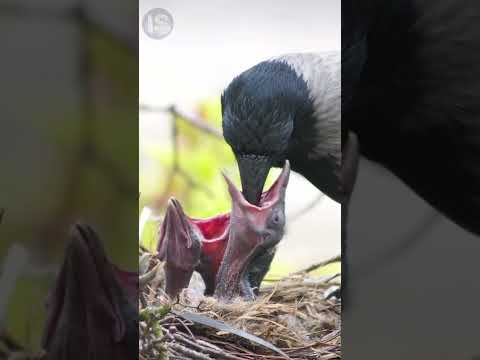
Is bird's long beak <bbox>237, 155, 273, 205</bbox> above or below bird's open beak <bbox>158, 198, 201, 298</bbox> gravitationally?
above

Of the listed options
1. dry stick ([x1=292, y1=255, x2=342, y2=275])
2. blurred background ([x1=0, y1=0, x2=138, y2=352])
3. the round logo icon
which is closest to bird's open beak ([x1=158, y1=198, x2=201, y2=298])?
blurred background ([x1=0, y1=0, x2=138, y2=352])

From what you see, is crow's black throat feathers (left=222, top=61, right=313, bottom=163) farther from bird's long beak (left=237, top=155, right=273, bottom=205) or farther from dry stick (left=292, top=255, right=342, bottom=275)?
dry stick (left=292, top=255, right=342, bottom=275)

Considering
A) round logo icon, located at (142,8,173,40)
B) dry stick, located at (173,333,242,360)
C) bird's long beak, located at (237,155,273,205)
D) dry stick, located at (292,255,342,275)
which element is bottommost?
dry stick, located at (173,333,242,360)

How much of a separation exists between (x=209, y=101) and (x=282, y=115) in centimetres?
27

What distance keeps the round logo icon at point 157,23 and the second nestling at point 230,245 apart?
58cm

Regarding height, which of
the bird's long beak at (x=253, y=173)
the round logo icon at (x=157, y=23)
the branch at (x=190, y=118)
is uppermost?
the round logo icon at (x=157, y=23)

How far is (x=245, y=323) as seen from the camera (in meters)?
1.99

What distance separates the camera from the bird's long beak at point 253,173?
201 centimetres

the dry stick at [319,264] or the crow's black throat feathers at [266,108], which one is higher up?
the crow's black throat feathers at [266,108]

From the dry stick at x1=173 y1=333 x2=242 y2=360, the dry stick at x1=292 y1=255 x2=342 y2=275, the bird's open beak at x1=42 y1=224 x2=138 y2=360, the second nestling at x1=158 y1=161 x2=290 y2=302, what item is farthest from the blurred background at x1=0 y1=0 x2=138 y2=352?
the dry stick at x1=292 y1=255 x2=342 y2=275

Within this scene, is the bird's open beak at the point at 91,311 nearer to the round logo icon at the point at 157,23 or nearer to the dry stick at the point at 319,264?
the dry stick at the point at 319,264

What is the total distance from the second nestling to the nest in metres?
0.04

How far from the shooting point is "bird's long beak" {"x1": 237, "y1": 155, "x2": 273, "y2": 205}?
6.58 ft

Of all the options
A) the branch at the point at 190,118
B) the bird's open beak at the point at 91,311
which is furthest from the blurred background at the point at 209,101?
the bird's open beak at the point at 91,311
